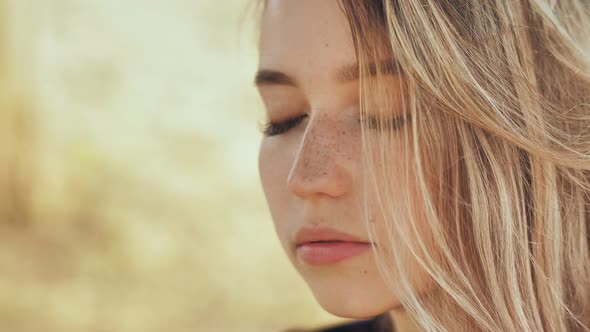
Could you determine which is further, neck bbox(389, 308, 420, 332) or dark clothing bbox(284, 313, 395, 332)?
dark clothing bbox(284, 313, 395, 332)

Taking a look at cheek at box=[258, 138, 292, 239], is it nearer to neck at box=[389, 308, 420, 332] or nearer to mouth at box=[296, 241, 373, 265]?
mouth at box=[296, 241, 373, 265]

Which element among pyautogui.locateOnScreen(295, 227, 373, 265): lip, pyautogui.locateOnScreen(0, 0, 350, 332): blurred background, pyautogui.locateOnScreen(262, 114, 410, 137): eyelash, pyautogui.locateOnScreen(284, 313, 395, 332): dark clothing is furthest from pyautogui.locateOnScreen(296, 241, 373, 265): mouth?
pyautogui.locateOnScreen(0, 0, 350, 332): blurred background

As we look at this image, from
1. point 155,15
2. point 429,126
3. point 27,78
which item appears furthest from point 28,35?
point 429,126

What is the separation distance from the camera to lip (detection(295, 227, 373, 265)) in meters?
0.64

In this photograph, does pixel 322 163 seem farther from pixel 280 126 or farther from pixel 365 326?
pixel 365 326

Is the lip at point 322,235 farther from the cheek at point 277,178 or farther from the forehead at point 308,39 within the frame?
the forehead at point 308,39

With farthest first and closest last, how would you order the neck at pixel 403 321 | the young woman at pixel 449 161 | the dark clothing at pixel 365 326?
the dark clothing at pixel 365 326 < the neck at pixel 403 321 < the young woman at pixel 449 161

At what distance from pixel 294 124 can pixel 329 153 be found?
78 millimetres

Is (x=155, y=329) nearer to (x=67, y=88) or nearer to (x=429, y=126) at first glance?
(x=67, y=88)

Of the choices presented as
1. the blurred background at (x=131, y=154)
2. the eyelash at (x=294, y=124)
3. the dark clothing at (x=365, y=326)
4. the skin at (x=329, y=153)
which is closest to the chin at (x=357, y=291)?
the skin at (x=329, y=153)

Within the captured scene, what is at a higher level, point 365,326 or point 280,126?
point 280,126

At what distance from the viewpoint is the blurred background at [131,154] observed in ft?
6.45

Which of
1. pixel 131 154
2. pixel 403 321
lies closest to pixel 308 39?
pixel 403 321

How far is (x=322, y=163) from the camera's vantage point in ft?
2.06
